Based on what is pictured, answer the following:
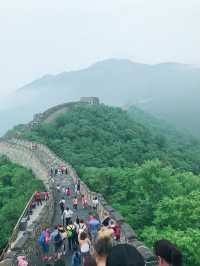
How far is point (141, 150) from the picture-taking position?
37.6m

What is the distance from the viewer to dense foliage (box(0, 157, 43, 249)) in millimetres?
21125

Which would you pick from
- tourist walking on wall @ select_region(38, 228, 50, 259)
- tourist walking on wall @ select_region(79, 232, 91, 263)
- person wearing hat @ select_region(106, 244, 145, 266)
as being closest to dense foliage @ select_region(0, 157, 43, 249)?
tourist walking on wall @ select_region(38, 228, 50, 259)

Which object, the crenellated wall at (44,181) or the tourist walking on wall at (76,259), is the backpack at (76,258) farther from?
the crenellated wall at (44,181)

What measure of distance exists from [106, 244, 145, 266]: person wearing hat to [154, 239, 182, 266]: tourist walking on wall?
55 cm

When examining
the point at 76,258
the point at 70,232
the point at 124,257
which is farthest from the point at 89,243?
the point at 124,257

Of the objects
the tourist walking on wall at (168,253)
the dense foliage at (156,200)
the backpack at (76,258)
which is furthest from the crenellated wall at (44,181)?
the tourist walking on wall at (168,253)

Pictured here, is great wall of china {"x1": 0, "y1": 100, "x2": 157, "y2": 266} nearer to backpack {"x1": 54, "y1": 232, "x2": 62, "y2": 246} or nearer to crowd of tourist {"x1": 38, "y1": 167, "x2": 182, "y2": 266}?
crowd of tourist {"x1": 38, "y1": 167, "x2": 182, "y2": 266}

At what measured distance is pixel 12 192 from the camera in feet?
87.4

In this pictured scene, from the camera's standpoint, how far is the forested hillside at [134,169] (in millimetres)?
16531

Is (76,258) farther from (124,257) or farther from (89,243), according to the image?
(124,257)

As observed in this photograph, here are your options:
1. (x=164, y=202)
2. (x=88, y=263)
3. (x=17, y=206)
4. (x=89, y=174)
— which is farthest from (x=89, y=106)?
(x=88, y=263)

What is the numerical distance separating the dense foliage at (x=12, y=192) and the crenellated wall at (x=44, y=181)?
71 cm

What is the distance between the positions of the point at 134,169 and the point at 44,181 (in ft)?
16.7

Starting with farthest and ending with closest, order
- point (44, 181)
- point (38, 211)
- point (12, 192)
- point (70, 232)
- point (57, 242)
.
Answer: point (12, 192)
point (44, 181)
point (38, 211)
point (70, 232)
point (57, 242)
